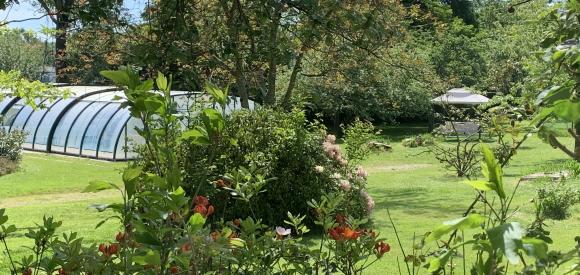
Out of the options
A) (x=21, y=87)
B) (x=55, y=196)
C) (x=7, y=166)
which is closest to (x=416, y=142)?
(x=21, y=87)

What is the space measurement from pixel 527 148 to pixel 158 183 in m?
23.2

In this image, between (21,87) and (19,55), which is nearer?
(21,87)

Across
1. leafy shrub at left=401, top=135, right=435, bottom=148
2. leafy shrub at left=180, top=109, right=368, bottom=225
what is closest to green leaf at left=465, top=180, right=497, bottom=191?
leafy shrub at left=180, top=109, right=368, bottom=225

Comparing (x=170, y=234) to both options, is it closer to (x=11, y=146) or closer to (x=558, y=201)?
(x=558, y=201)

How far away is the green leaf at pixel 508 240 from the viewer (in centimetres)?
64

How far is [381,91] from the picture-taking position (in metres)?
27.7

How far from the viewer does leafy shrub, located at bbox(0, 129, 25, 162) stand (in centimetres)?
1764

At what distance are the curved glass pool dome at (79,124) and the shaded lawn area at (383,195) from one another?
2.14ft

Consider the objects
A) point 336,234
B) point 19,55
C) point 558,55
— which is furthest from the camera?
point 19,55

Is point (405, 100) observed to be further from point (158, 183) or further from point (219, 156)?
point (158, 183)

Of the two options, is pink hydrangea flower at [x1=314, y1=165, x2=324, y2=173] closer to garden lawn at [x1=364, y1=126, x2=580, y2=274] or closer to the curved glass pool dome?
garden lawn at [x1=364, y1=126, x2=580, y2=274]

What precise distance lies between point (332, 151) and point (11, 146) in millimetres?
11942

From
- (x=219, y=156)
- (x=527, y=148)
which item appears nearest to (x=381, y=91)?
(x=527, y=148)

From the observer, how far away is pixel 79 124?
803 inches
